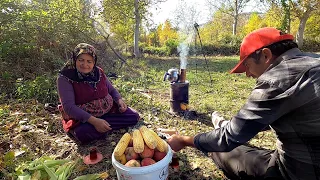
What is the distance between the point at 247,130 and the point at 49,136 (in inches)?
114

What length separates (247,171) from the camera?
222 cm

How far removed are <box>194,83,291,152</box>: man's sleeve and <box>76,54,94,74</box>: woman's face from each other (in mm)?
2075

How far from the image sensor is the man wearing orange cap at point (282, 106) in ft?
4.86

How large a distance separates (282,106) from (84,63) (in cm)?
243

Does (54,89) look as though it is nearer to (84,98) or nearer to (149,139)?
(84,98)

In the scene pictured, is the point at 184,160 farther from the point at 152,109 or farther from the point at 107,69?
the point at 107,69

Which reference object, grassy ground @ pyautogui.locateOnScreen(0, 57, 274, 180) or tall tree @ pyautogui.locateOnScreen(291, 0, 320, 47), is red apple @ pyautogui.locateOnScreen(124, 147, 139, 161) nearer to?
grassy ground @ pyautogui.locateOnScreen(0, 57, 274, 180)

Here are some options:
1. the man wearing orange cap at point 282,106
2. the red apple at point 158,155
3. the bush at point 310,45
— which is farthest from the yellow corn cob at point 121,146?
the bush at point 310,45

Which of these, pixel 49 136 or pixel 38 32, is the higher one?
pixel 38 32

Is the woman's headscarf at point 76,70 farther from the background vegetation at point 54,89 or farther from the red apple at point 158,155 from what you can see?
the red apple at point 158,155

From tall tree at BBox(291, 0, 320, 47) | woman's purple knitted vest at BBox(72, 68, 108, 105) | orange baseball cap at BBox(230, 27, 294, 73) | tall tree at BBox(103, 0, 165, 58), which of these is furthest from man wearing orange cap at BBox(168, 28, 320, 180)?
tall tree at BBox(291, 0, 320, 47)

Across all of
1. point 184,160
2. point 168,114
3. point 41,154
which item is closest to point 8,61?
point 41,154

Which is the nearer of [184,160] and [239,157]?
[239,157]

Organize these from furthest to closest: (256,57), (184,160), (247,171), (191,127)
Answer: (191,127), (184,160), (247,171), (256,57)
